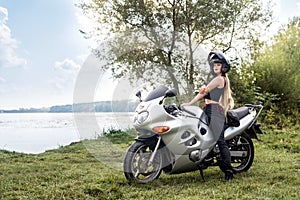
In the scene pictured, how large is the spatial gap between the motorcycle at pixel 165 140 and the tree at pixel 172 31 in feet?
14.8

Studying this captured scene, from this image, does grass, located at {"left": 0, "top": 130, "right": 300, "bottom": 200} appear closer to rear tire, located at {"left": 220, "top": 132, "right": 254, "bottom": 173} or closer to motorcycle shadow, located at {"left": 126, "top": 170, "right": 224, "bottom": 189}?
motorcycle shadow, located at {"left": 126, "top": 170, "right": 224, "bottom": 189}

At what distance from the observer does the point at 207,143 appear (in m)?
4.04

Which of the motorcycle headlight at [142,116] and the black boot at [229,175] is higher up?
the motorcycle headlight at [142,116]

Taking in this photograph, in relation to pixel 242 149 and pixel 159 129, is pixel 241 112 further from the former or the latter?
pixel 159 129

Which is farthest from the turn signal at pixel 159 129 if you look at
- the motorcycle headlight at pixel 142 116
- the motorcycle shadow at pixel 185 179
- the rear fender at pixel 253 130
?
the rear fender at pixel 253 130

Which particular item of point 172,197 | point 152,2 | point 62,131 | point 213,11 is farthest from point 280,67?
point 172,197

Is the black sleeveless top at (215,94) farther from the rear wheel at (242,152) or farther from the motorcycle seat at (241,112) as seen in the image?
the rear wheel at (242,152)

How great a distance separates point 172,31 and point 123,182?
6.47m

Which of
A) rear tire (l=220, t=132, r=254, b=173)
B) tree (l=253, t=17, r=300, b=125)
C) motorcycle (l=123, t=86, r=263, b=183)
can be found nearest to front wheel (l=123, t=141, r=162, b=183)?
motorcycle (l=123, t=86, r=263, b=183)

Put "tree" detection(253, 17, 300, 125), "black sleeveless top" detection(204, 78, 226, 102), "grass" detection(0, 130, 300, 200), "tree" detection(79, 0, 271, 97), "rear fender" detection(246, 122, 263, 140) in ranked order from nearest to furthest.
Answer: "grass" detection(0, 130, 300, 200) → "black sleeveless top" detection(204, 78, 226, 102) → "rear fender" detection(246, 122, 263, 140) → "tree" detection(79, 0, 271, 97) → "tree" detection(253, 17, 300, 125)

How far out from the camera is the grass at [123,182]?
133 inches

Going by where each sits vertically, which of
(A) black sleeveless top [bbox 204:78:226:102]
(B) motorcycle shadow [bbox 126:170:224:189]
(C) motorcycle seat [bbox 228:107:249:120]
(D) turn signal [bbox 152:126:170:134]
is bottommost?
(B) motorcycle shadow [bbox 126:170:224:189]

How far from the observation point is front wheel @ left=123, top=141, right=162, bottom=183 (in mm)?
3752

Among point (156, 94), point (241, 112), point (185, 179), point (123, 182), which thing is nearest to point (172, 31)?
point (241, 112)
